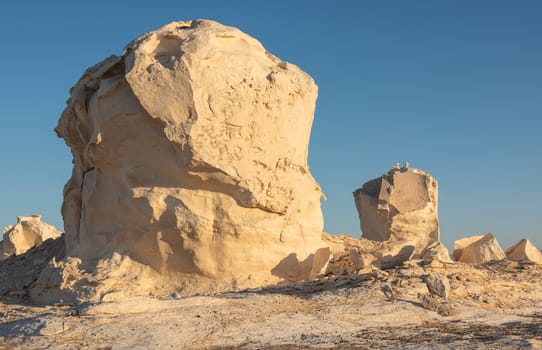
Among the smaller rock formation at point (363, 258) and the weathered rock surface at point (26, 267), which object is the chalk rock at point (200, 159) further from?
the weathered rock surface at point (26, 267)

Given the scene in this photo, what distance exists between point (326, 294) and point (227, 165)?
2.63 m

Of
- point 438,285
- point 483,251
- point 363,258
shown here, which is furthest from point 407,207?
point 438,285

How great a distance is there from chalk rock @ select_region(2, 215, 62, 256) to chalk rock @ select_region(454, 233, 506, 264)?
14.9m

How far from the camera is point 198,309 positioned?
7457 millimetres

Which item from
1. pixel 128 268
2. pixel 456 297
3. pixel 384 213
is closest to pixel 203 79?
pixel 128 268

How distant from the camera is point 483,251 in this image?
14367 mm

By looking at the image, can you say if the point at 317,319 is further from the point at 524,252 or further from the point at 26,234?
the point at 26,234

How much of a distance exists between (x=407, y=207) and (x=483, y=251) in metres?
3.99

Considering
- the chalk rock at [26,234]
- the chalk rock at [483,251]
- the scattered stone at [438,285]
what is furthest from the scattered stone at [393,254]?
the chalk rock at [26,234]

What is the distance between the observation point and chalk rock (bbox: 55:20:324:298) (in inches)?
381

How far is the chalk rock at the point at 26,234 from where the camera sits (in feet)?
76.4

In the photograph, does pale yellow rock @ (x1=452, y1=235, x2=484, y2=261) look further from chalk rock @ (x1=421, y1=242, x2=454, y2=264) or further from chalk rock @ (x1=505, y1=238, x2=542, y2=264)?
chalk rock @ (x1=421, y1=242, x2=454, y2=264)

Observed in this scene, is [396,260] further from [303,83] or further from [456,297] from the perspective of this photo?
[303,83]

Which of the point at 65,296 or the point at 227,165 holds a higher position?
the point at 227,165
